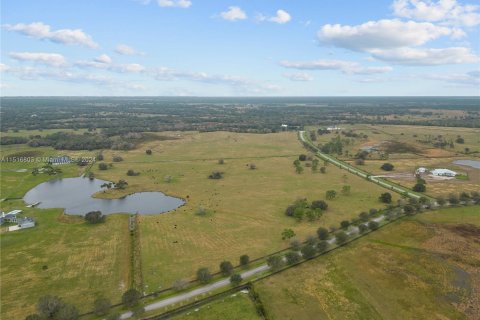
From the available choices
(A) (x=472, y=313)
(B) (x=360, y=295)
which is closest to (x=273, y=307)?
(B) (x=360, y=295)

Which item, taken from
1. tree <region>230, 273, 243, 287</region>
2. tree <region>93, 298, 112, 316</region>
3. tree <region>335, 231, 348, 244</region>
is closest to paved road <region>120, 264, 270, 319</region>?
tree <region>230, 273, 243, 287</region>

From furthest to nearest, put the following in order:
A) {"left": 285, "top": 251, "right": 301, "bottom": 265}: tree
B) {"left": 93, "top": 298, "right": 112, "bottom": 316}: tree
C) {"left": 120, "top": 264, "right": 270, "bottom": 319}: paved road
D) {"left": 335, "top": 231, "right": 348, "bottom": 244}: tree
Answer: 1. {"left": 335, "top": 231, "right": 348, "bottom": 244}: tree
2. {"left": 285, "top": 251, "right": 301, "bottom": 265}: tree
3. {"left": 120, "top": 264, "right": 270, "bottom": 319}: paved road
4. {"left": 93, "top": 298, "right": 112, "bottom": 316}: tree

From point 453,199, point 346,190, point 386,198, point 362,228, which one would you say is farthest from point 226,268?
point 453,199

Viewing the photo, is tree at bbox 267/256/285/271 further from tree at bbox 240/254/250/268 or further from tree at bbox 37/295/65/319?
tree at bbox 37/295/65/319

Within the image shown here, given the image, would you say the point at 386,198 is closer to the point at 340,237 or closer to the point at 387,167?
the point at 340,237

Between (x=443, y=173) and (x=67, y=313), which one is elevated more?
(x=443, y=173)

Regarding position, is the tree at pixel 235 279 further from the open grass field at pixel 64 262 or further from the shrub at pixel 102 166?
the shrub at pixel 102 166

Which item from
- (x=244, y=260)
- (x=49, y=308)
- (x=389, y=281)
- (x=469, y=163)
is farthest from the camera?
(x=469, y=163)
